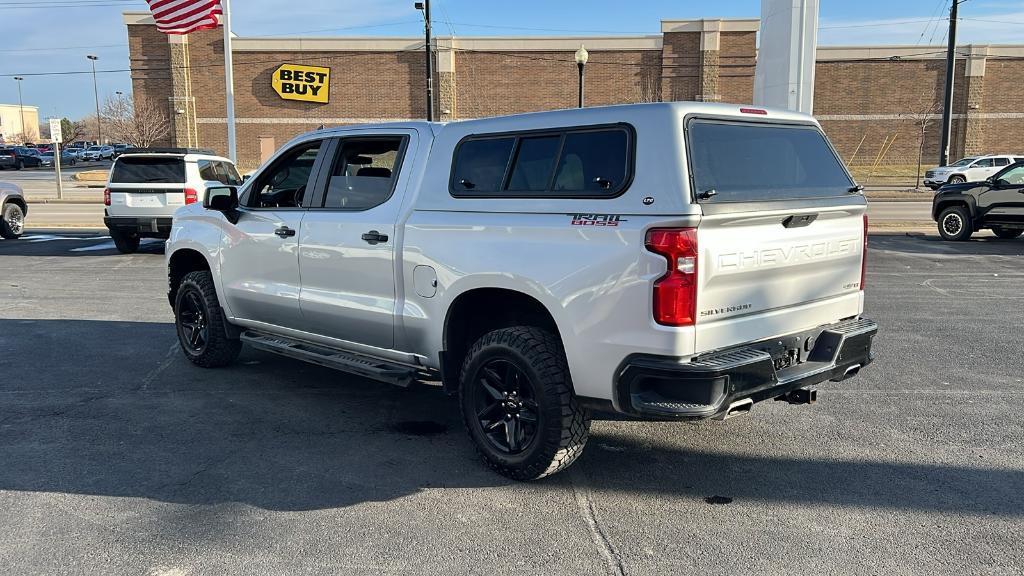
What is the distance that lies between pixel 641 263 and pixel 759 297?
798 mm

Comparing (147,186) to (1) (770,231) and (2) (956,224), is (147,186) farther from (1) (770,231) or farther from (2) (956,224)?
(2) (956,224)

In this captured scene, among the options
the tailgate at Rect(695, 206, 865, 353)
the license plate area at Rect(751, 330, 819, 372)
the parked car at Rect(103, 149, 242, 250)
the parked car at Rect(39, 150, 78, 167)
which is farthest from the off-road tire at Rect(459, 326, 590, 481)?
the parked car at Rect(39, 150, 78, 167)

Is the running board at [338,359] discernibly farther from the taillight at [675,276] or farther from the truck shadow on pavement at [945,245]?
the truck shadow on pavement at [945,245]

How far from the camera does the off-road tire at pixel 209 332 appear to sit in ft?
22.5

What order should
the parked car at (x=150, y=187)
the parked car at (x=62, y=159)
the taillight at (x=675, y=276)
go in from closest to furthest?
the taillight at (x=675, y=276) → the parked car at (x=150, y=187) → the parked car at (x=62, y=159)

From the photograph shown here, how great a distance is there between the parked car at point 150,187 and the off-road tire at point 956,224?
1465 cm

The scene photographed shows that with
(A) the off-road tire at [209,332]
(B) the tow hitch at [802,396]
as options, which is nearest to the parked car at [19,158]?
(A) the off-road tire at [209,332]

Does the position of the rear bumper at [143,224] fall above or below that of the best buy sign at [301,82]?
below

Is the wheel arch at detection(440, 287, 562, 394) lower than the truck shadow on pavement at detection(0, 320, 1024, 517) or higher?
higher

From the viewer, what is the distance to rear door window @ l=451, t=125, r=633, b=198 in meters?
4.14

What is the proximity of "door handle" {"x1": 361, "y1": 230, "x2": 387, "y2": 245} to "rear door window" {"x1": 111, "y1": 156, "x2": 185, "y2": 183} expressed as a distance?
1002 centimetres

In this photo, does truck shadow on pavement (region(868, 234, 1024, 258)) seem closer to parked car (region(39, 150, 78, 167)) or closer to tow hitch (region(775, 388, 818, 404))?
tow hitch (region(775, 388, 818, 404))

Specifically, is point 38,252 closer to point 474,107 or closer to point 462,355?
point 462,355

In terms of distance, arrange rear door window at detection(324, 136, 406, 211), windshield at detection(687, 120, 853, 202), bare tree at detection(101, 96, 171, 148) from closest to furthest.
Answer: windshield at detection(687, 120, 853, 202) → rear door window at detection(324, 136, 406, 211) → bare tree at detection(101, 96, 171, 148)
